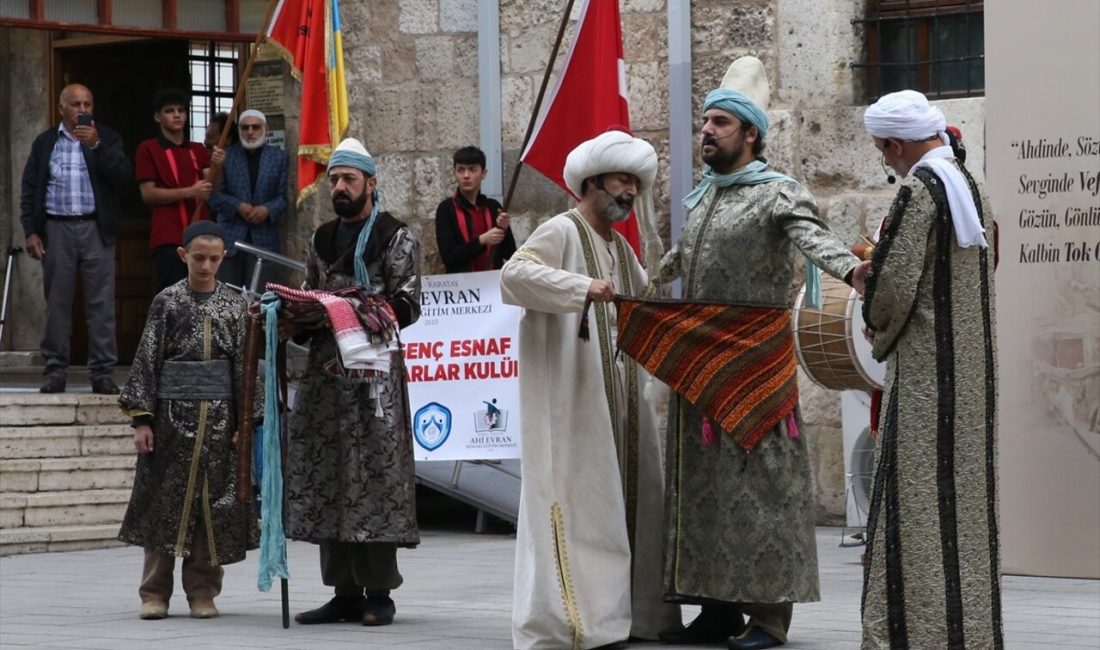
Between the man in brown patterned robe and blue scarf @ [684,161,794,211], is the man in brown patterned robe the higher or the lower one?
the lower one

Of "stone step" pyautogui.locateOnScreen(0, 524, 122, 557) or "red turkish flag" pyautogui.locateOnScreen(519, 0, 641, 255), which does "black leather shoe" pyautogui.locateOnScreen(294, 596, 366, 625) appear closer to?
"stone step" pyautogui.locateOnScreen(0, 524, 122, 557)

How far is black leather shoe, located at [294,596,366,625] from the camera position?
26.1 ft

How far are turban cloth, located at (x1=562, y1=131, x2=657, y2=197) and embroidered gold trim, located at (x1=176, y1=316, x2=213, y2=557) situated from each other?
193 centimetres

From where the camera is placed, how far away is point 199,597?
8312mm

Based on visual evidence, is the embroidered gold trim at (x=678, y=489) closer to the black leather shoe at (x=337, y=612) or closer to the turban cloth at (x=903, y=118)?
the black leather shoe at (x=337, y=612)

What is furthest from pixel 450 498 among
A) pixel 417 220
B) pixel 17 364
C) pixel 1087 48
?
pixel 1087 48

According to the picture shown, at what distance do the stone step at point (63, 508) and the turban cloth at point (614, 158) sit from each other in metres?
5.01

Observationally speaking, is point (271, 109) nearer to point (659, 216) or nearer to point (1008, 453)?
point (659, 216)

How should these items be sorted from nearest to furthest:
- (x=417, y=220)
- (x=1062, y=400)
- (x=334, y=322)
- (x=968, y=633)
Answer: (x=968, y=633), (x=334, y=322), (x=1062, y=400), (x=417, y=220)

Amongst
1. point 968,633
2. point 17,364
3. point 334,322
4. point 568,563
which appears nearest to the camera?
point 968,633

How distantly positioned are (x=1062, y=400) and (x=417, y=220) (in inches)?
218

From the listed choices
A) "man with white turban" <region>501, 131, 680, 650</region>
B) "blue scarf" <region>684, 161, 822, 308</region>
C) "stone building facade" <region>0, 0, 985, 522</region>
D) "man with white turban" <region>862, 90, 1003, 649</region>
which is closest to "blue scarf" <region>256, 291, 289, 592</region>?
"man with white turban" <region>501, 131, 680, 650</region>

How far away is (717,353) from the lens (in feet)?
22.6

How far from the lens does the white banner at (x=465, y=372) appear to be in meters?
11.3
